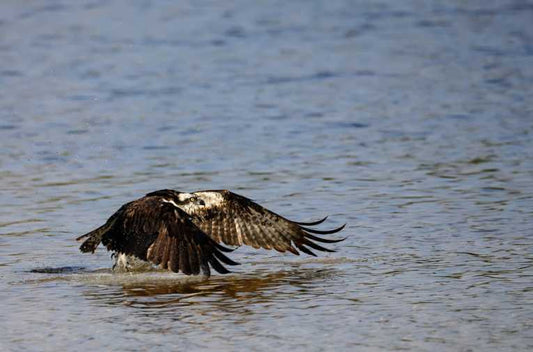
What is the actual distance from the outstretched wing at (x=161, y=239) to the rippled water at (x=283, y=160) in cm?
24

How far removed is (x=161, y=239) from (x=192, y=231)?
0.27m

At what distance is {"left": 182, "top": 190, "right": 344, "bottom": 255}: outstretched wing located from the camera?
941 centimetres

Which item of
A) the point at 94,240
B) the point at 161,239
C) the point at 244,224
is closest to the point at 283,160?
the point at 244,224

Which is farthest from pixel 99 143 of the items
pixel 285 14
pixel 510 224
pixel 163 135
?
pixel 285 14

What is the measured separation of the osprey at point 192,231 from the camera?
8.44 meters

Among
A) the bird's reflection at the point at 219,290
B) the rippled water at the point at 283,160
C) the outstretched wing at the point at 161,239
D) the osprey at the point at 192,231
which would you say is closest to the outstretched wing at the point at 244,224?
the osprey at the point at 192,231

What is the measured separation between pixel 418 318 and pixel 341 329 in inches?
21.1

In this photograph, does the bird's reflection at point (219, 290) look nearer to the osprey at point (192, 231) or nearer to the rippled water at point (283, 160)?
the rippled water at point (283, 160)

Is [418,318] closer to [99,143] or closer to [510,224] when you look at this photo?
[510,224]

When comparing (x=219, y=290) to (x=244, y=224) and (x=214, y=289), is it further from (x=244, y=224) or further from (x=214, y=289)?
(x=244, y=224)

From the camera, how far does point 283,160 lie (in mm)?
12734

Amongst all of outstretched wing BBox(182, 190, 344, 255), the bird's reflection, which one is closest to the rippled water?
the bird's reflection

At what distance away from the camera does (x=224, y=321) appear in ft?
25.0

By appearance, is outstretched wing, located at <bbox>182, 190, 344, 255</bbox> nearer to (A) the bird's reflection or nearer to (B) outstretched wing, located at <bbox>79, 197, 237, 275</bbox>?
(A) the bird's reflection
